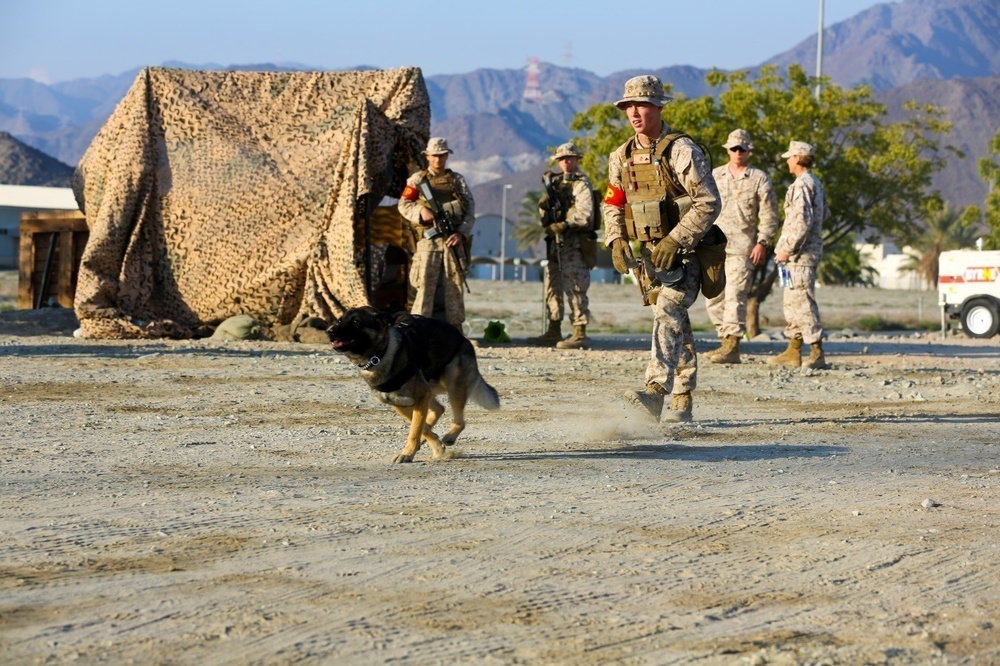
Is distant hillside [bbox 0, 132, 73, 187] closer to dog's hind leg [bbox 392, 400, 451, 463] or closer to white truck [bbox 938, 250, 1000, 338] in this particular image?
white truck [bbox 938, 250, 1000, 338]

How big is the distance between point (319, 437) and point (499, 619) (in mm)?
4467

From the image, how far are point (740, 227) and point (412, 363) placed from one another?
7488 mm

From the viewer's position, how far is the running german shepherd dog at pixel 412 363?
7062mm

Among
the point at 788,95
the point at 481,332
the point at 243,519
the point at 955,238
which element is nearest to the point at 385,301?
the point at 481,332

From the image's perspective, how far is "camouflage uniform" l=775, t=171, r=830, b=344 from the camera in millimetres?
13336

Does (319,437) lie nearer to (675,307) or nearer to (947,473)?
(675,307)

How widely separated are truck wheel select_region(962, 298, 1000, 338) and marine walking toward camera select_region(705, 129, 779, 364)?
1088 cm

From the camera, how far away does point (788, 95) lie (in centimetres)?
3197

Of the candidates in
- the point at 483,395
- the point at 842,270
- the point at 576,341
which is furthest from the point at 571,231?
the point at 842,270

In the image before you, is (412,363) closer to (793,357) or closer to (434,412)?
(434,412)

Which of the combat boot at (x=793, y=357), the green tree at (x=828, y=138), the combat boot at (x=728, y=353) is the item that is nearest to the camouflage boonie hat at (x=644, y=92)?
the combat boot at (x=793, y=357)

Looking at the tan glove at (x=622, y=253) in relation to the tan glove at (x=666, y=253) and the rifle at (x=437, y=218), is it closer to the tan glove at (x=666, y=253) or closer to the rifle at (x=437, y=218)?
the tan glove at (x=666, y=253)

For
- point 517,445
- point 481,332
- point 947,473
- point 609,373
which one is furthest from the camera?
point 481,332

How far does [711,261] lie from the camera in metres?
8.79
